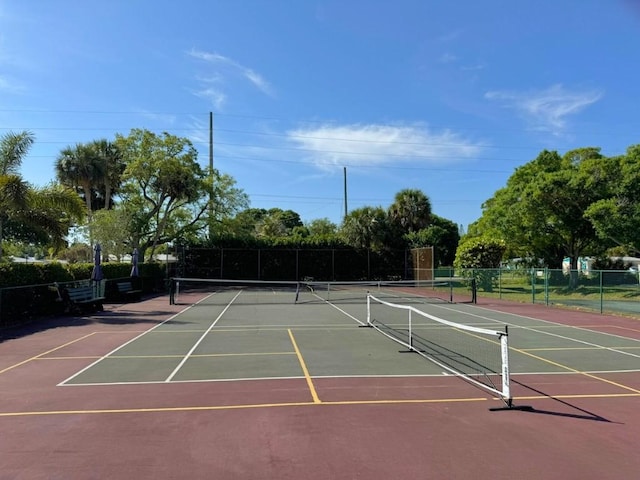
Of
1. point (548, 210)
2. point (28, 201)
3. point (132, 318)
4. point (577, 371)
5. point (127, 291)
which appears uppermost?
point (548, 210)

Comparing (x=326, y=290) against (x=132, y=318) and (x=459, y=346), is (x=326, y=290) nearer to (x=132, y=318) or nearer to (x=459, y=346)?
(x=132, y=318)

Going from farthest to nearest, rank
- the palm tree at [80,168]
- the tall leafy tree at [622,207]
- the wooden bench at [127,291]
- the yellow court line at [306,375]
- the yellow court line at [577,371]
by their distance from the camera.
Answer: the palm tree at [80,168] → the tall leafy tree at [622,207] → the wooden bench at [127,291] → the yellow court line at [577,371] → the yellow court line at [306,375]

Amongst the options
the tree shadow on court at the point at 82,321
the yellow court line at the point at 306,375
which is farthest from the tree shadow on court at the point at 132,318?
the yellow court line at the point at 306,375

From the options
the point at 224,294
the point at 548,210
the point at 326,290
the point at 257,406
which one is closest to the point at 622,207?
the point at 548,210

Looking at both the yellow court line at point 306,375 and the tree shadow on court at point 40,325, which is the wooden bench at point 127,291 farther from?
the yellow court line at point 306,375

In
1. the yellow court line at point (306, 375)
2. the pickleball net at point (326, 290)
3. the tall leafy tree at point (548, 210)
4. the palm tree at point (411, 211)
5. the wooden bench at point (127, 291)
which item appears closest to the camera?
the yellow court line at point (306, 375)

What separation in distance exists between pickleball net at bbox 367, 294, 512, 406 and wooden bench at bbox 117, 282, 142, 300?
46.6 ft

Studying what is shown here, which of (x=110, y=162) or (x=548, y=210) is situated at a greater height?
(x=110, y=162)

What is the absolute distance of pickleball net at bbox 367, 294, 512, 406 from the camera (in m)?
8.45

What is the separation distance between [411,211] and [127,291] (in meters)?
31.7

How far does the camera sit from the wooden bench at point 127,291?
27.0 meters

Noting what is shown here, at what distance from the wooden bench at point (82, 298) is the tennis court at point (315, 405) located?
15.2 ft

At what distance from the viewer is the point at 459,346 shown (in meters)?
13.4

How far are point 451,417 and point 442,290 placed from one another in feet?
107
